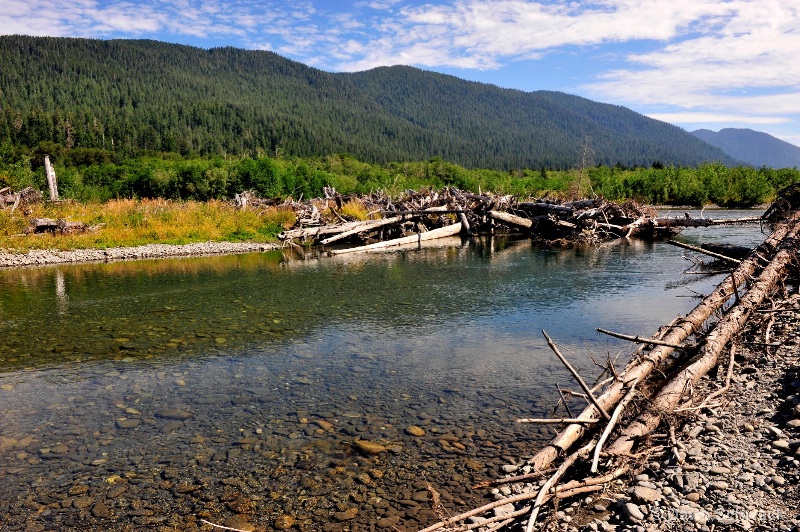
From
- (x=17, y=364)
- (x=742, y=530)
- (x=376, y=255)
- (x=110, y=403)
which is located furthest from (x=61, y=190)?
(x=742, y=530)

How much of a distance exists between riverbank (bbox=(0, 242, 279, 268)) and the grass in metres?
0.88

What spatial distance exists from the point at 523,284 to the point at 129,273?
14.6 meters

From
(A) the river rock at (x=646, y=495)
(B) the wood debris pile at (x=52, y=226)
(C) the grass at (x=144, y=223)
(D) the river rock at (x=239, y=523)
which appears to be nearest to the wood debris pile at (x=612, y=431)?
(A) the river rock at (x=646, y=495)

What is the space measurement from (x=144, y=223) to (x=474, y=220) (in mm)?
19524

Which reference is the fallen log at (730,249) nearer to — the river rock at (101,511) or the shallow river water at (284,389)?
the shallow river water at (284,389)

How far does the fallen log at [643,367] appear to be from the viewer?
5578 millimetres

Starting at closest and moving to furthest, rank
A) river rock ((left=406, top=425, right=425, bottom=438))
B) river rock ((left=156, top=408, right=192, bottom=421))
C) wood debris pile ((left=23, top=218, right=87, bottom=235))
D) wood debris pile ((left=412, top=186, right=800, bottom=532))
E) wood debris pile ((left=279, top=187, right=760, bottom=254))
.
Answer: wood debris pile ((left=412, top=186, right=800, bottom=532))
river rock ((left=406, top=425, right=425, bottom=438))
river rock ((left=156, top=408, right=192, bottom=421))
wood debris pile ((left=23, top=218, right=87, bottom=235))
wood debris pile ((left=279, top=187, right=760, bottom=254))

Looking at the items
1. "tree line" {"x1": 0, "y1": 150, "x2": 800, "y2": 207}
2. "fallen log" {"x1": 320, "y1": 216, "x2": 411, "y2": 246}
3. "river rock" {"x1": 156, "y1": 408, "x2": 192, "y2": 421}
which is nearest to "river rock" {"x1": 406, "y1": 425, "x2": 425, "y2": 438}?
"river rock" {"x1": 156, "y1": 408, "x2": 192, "y2": 421}

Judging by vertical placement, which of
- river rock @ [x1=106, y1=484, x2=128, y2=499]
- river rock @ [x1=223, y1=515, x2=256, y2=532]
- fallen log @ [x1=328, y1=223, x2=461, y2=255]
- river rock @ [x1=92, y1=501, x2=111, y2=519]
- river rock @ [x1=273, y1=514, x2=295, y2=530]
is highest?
fallen log @ [x1=328, y1=223, x2=461, y2=255]

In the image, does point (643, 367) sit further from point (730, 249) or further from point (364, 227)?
point (364, 227)

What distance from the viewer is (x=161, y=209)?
32.1 m

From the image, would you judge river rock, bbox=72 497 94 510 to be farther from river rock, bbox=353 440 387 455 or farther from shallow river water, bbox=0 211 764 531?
river rock, bbox=353 440 387 455

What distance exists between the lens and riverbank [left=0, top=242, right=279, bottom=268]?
78.3ft

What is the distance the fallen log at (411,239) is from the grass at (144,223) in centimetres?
755
